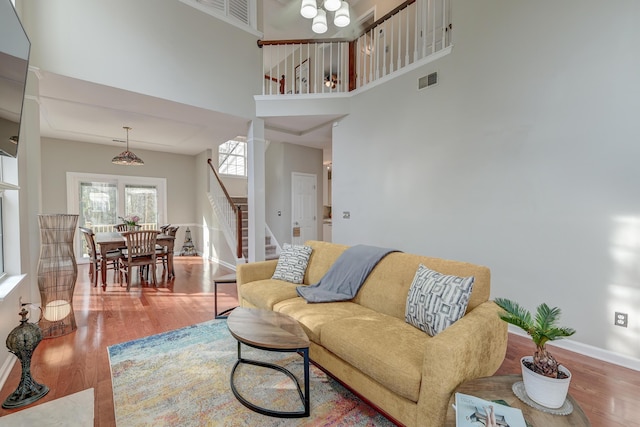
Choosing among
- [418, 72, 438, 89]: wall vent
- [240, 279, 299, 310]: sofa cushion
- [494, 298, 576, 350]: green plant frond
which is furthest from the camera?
[418, 72, 438, 89]: wall vent

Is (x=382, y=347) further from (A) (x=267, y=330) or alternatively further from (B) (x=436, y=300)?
(A) (x=267, y=330)

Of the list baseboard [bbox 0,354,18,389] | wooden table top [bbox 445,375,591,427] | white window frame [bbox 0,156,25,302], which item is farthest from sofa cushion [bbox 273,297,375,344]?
white window frame [bbox 0,156,25,302]

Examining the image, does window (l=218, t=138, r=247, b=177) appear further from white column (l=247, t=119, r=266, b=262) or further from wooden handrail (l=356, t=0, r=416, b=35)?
wooden handrail (l=356, t=0, r=416, b=35)

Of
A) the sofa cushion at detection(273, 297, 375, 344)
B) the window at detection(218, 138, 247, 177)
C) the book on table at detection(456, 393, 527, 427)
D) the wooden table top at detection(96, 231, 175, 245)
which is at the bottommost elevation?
the sofa cushion at detection(273, 297, 375, 344)

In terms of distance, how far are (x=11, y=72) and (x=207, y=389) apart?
2387mm

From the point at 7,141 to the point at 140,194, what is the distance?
219 inches

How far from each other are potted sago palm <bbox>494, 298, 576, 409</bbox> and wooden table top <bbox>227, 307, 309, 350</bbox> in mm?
1081

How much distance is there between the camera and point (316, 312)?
7.38 feet

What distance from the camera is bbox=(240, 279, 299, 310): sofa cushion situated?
2623 mm

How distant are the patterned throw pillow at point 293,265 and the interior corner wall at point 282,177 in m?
3.32

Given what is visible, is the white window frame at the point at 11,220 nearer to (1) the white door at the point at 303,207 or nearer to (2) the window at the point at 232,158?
(1) the white door at the point at 303,207

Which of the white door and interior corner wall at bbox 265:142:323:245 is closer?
interior corner wall at bbox 265:142:323:245

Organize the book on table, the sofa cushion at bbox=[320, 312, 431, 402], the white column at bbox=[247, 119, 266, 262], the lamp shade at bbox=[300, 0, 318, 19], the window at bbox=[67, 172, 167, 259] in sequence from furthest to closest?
the window at bbox=[67, 172, 167, 259] → the white column at bbox=[247, 119, 266, 262] → the lamp shade at bbox=[300, 0, 318, 19] → the sofa cushion at bbox=[320, 312, 431, 402] → the book on table

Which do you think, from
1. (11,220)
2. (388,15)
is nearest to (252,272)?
(11,220)
